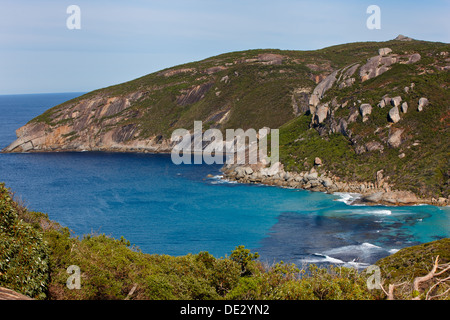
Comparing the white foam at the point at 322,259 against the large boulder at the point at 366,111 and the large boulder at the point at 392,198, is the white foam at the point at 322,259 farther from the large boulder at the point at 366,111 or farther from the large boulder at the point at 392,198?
the large boulder at the point at 366,111

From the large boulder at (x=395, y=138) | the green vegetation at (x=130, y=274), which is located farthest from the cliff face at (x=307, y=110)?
the green vegetation at (x=130, y=274)

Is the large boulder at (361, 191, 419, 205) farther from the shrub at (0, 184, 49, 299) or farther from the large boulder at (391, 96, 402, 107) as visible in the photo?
the shrub at (0, 184, 49, 299)
